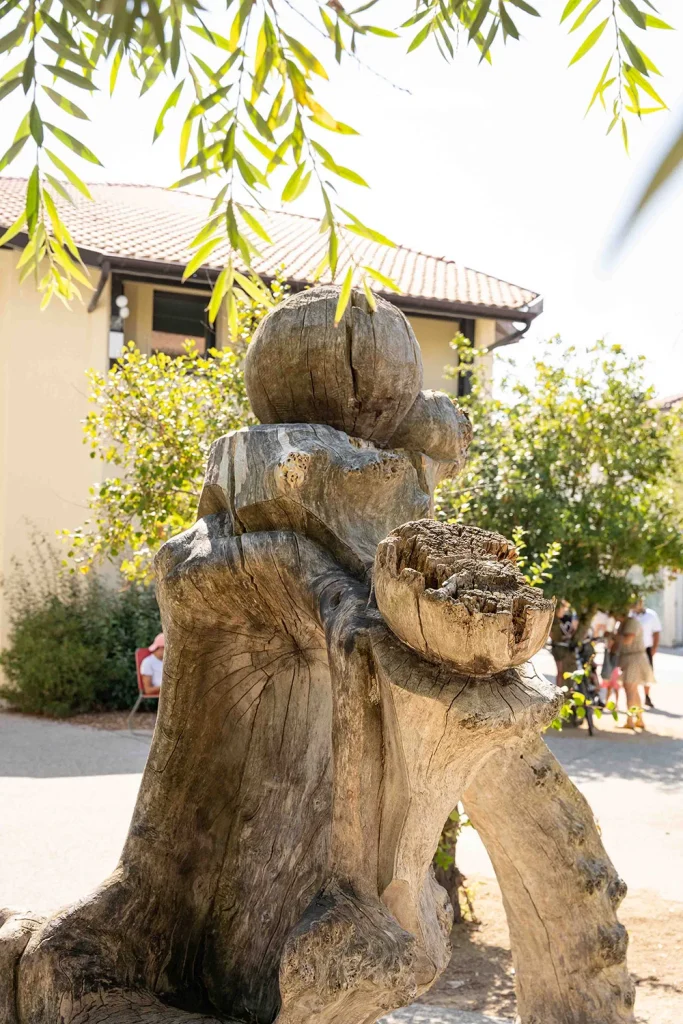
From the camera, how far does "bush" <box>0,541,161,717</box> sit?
12.7m

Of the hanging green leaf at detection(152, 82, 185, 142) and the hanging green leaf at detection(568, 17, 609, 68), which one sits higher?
the hanging green leaf at detection(152, 82, 185, 142)

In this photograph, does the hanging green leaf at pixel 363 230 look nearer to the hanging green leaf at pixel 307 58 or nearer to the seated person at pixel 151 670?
the hanging green leaf at pixel 307 58

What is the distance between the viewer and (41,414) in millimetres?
14188

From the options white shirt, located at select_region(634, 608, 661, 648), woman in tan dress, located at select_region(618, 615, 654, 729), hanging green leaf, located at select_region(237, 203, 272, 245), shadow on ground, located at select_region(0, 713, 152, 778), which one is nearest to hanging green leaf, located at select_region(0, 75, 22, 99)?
hanging green leaf, located at select_region(237, 203, 272, 245)

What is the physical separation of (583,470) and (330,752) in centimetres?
969

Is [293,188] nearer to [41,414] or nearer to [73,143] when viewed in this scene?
[73,143]

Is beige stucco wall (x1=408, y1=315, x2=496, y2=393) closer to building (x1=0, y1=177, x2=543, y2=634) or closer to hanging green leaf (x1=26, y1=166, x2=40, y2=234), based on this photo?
building (x1=0, y1=177, x2=543, y2=634)

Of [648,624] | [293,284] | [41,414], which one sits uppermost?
[293,284]

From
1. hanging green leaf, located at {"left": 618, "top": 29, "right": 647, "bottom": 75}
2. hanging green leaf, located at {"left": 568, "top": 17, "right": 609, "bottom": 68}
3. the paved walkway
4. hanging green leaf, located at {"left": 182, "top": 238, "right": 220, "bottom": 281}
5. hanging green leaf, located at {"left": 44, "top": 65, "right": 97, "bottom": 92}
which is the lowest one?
the paved walkway

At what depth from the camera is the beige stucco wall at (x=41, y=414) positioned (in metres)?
14.0

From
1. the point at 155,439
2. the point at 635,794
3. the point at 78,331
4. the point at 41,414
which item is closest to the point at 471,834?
the point at 635,794

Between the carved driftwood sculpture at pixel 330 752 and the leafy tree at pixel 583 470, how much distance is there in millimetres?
8704

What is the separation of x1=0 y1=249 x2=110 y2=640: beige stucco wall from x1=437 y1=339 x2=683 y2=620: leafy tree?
5573mm

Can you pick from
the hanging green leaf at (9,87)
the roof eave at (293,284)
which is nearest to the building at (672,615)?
the roof eave at (293,284)
